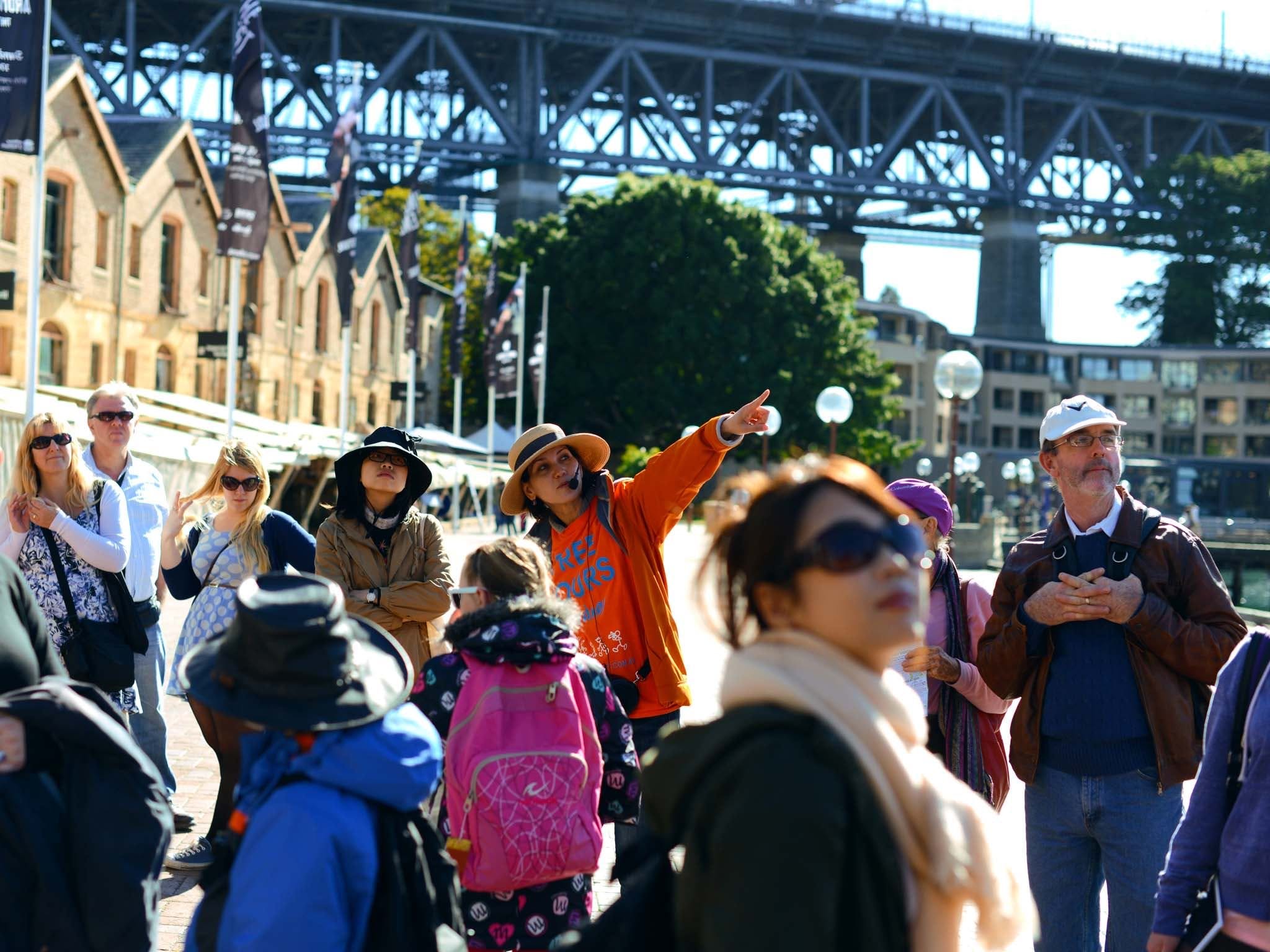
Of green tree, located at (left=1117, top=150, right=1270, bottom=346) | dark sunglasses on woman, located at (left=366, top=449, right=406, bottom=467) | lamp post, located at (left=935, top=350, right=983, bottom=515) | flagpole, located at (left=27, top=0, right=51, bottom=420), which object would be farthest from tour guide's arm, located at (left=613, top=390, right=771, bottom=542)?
green tree, located at (left=1117, top=150, right=1270, bottom=346)

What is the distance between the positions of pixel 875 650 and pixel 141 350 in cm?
3509

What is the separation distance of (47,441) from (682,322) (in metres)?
45.2

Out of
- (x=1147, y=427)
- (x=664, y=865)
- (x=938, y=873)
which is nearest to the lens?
(x=938, y=873)

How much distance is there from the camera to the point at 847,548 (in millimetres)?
2291

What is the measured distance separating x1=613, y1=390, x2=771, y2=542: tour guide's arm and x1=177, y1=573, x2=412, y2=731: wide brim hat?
251cm

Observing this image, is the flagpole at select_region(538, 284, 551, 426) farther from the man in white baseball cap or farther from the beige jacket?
the man in white baseball cap

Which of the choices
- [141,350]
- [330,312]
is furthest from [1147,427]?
[141,350]

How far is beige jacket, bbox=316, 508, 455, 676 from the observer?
230 inches

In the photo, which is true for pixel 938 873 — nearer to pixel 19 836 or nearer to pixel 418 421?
pixel 19 836

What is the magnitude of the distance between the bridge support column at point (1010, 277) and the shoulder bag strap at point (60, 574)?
3260 inches

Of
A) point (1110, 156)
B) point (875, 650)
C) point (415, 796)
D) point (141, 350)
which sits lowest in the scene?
point (415, 796)

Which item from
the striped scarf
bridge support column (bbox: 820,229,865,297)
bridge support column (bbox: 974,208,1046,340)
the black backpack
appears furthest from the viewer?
bridge support column (bbox: 820,229,865,297)

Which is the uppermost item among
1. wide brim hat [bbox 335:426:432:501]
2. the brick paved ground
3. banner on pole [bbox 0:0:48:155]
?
banner on pole [bbox 0:0:48:155]

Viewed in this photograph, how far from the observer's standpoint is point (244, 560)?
21.2 feet
